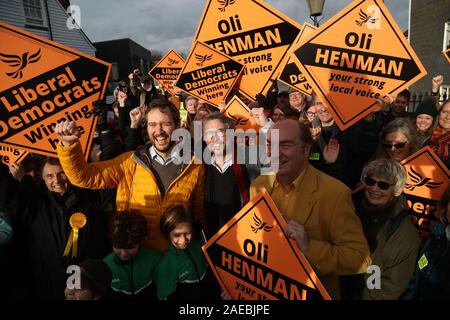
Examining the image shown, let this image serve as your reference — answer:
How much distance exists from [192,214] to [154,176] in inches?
19.4

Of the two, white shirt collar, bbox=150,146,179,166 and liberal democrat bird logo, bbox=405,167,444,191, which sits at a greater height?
white shirt collar, bbox=150,146,179,166

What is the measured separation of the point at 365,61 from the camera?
3.03 meters

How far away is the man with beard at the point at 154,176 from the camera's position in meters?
2.60

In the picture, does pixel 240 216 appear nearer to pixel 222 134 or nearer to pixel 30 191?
pixel 222 134

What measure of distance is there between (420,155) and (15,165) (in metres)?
3.63

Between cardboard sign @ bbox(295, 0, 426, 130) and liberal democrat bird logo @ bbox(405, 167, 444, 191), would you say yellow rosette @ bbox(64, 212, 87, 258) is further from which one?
liberal democrat bird logo @ bbox(405, 167, 444, 191)

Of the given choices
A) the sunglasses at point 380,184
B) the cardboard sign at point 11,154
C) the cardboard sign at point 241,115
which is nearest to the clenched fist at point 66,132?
the cardboard sign at point 11,154

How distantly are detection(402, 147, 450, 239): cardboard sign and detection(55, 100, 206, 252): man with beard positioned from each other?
77.4 inches

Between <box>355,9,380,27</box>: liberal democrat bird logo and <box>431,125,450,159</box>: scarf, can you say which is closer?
<box>355,9,380,27</box>: liberal democrat bird logo

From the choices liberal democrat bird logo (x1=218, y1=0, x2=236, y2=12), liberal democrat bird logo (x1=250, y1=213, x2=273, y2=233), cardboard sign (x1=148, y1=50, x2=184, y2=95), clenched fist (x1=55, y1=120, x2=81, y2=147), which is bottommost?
liberal democrat bird logo (x1=250, y1=213, x2=273, y2=233)

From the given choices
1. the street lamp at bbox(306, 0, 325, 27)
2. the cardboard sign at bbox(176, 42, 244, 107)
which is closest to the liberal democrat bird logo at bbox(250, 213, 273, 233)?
the cardboard sign at bbox(176, 42, 244, 107)

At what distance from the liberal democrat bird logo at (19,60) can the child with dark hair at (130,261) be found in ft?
4.78

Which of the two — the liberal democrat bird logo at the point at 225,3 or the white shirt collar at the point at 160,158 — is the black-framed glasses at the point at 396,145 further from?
the liberal democrat bird logo at the point at 225,3

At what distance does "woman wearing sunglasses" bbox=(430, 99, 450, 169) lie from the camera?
3.42 meters
